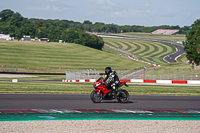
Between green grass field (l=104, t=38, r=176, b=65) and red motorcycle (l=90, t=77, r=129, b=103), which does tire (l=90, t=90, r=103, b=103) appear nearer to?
red motorcycle (l=90, t=77, r=129, b=103)

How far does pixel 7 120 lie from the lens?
1252 cm

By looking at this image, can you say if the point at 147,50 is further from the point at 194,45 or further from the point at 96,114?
the point at 96,114

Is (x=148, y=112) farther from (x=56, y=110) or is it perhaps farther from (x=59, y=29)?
(x=59, y=29)

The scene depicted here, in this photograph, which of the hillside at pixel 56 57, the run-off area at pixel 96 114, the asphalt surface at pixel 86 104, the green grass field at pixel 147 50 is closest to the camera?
the run-off area at pixel 96 114

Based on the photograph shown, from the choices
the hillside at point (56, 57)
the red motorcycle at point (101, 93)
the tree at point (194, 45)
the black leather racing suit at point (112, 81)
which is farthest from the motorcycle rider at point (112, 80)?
the hillside at point (56, 57)

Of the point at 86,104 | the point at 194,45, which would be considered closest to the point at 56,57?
the point at 194,45

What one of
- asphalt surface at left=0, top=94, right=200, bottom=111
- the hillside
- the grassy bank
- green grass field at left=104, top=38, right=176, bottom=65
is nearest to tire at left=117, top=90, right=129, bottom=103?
asphalt surface at left=0, top=94, right=200, bottom=111

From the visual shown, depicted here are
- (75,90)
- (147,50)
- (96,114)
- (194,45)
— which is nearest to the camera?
(96,114)

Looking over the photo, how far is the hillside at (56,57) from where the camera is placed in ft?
346

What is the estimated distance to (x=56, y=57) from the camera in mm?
122438

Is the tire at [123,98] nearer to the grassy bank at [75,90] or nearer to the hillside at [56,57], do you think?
the grassy bank at [75,90]

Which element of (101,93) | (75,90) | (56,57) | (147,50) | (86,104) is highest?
(147,50)

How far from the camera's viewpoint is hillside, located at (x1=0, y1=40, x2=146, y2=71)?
105312 millimetres

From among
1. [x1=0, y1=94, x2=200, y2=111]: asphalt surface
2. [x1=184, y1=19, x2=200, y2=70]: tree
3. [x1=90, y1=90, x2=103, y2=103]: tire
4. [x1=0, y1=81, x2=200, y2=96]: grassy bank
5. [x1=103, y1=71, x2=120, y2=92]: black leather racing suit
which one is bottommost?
[x1=0, y1=81, x2=200, y2=96]: grassy bank
